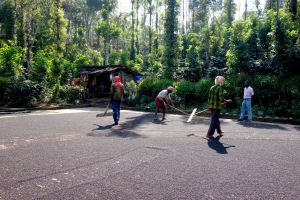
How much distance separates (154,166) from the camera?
5844mm

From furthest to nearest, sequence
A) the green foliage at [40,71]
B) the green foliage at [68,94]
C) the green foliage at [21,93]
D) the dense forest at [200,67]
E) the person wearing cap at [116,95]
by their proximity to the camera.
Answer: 1. the green foliage at [68,94]
2. the green foliage at [40,71]
3. the green foliage at [21,93]
4. the dense forest at [200,67]
5. the person wearing cap at [116,95]

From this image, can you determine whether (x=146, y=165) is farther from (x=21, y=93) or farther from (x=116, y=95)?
(x=21, y=93)

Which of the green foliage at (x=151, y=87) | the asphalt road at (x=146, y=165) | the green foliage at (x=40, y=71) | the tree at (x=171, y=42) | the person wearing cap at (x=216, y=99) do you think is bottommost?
the asphalt road at (x=146, y=165)

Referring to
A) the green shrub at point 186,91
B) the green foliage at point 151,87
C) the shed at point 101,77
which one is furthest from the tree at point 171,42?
the green shrub at point 186,91

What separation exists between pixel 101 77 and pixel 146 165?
24498mm

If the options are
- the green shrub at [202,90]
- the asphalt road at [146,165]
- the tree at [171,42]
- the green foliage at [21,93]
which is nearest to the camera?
the asphalt road at [146,165]

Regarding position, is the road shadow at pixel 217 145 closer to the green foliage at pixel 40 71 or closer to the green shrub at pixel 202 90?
the green shrub at pixel 202 90

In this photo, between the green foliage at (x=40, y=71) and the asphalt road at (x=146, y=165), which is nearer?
the asphalt road at (x=146, y=165)

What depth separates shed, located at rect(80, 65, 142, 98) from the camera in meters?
26.3

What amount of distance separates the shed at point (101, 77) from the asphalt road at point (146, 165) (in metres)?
16.8

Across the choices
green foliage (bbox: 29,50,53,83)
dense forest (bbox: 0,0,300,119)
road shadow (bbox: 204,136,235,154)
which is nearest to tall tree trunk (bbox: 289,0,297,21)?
dense forest (bbox: 0,0,300,119)

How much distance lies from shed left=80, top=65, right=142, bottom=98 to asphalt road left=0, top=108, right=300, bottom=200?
55.1 ft

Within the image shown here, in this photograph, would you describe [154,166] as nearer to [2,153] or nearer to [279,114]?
[2,153]

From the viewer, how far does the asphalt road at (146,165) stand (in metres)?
4.49
